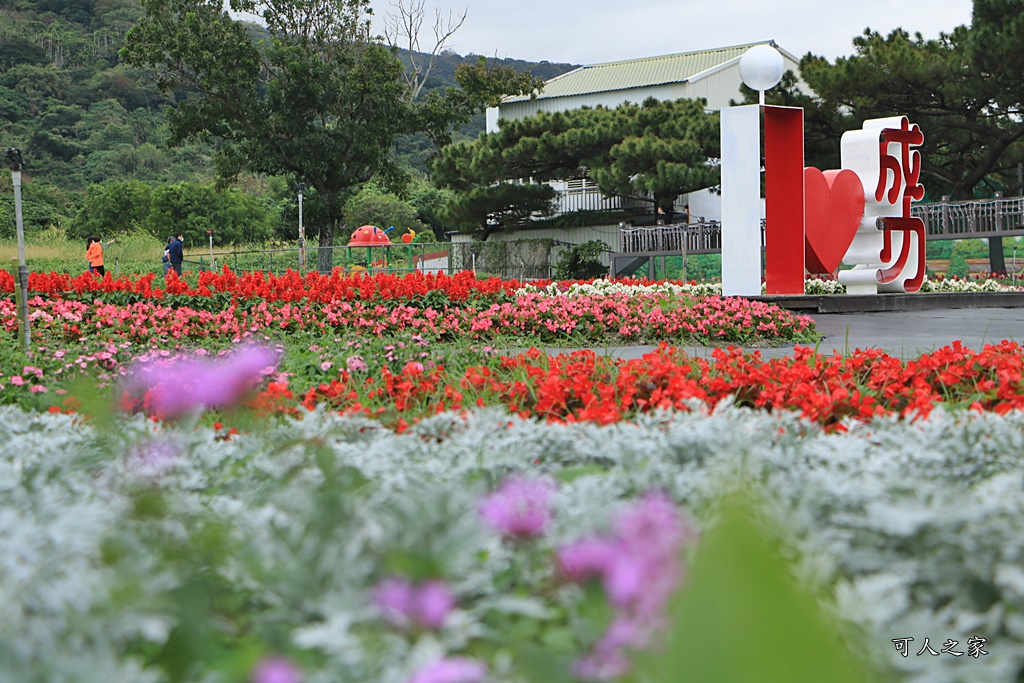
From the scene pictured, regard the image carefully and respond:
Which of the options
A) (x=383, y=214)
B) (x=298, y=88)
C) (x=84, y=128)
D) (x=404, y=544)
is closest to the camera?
(x=404, y=544)

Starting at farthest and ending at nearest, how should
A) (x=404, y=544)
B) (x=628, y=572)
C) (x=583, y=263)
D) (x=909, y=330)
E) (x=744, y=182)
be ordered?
(x=583, y=263), (x=744, y=182), (x=909, y=330), (x=404, y=544), (x=628, y=572)

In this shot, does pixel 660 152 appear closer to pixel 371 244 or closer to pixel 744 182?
pixel 371 244

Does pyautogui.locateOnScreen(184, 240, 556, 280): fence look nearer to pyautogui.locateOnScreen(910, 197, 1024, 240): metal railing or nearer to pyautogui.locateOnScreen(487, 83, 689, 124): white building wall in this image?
pyautogui.locateOnScreen(487, 83, 689, 124): white building wall

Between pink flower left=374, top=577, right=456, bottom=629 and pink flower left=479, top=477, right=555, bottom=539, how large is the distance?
22 centimetres

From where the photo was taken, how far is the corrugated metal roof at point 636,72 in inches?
1254

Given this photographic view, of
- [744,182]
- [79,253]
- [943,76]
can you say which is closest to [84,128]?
[79,253]

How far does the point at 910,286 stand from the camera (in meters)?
12.6

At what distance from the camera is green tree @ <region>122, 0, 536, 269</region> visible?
25609mm

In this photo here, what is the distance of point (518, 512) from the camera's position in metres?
1.22

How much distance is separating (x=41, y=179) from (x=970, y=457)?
49.3 meters

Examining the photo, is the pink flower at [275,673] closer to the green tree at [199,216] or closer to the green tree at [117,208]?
the green tree at [199,216]

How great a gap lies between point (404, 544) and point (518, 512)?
23 centimetres

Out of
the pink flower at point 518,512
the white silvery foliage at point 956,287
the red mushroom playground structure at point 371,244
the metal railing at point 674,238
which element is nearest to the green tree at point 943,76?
the metal railing at point 674,238

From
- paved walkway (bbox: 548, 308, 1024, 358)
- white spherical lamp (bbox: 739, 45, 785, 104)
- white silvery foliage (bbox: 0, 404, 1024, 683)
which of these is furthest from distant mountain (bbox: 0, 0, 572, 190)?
white silvery foliage (bbox: 0, 404, 1024, 683)
